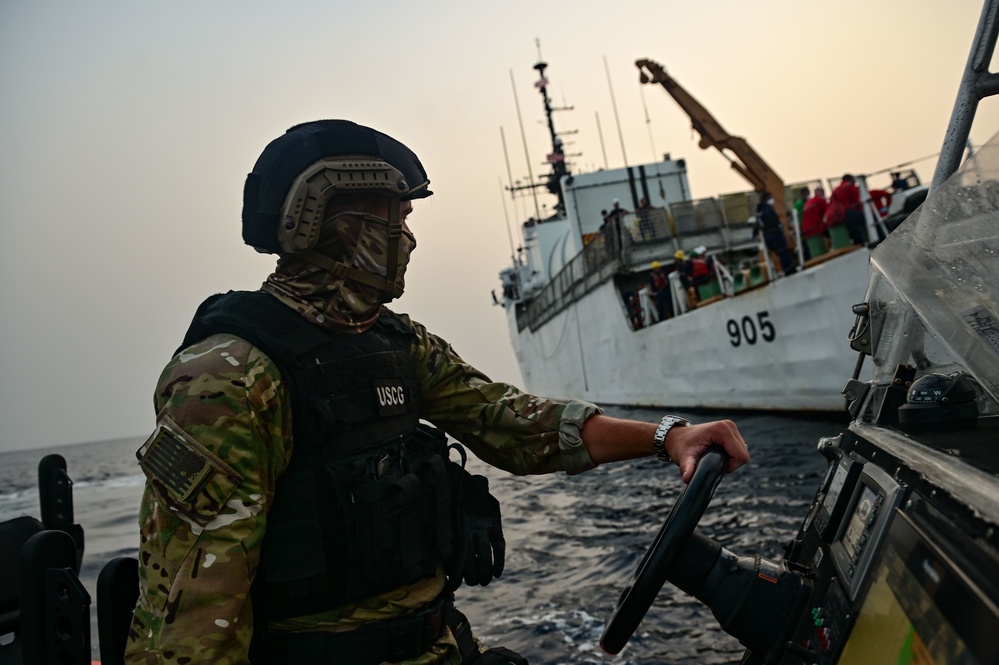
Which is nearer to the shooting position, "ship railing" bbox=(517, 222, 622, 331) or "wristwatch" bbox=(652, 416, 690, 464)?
"wristwatch" bbox=(652, 416, 690, 464)

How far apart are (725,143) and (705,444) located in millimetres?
20324

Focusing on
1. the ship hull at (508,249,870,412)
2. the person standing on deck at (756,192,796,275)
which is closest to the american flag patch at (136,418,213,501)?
the ship hull at (508,249,870,412)

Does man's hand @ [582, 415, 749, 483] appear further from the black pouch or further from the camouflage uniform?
the camouflage uniform

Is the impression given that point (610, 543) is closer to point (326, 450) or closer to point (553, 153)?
point (326, 450)

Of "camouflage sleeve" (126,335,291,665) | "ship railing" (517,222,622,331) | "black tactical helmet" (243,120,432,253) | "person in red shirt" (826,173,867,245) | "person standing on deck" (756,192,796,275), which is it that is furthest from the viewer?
"ship railing" (517,222,622,331)

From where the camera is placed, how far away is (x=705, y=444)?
1574mm

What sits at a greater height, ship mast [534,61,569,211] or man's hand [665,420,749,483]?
ship mast [534,61,569,211]

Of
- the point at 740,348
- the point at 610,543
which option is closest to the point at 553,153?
the point at 740,348

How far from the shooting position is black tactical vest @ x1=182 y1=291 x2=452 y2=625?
1.54 meters

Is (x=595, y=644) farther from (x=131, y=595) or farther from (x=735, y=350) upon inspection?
(x=735, y=350)

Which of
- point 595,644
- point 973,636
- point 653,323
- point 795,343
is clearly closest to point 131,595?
point 973,636

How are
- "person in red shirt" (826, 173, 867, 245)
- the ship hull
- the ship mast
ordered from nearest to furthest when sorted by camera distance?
"person in red shirt" (826, 173, 867, 245), the ship hull, the ship mast

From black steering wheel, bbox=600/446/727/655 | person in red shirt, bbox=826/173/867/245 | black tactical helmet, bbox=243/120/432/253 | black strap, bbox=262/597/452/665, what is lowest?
black strap, bbox=262/597/452/665

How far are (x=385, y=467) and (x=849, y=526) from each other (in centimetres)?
92
